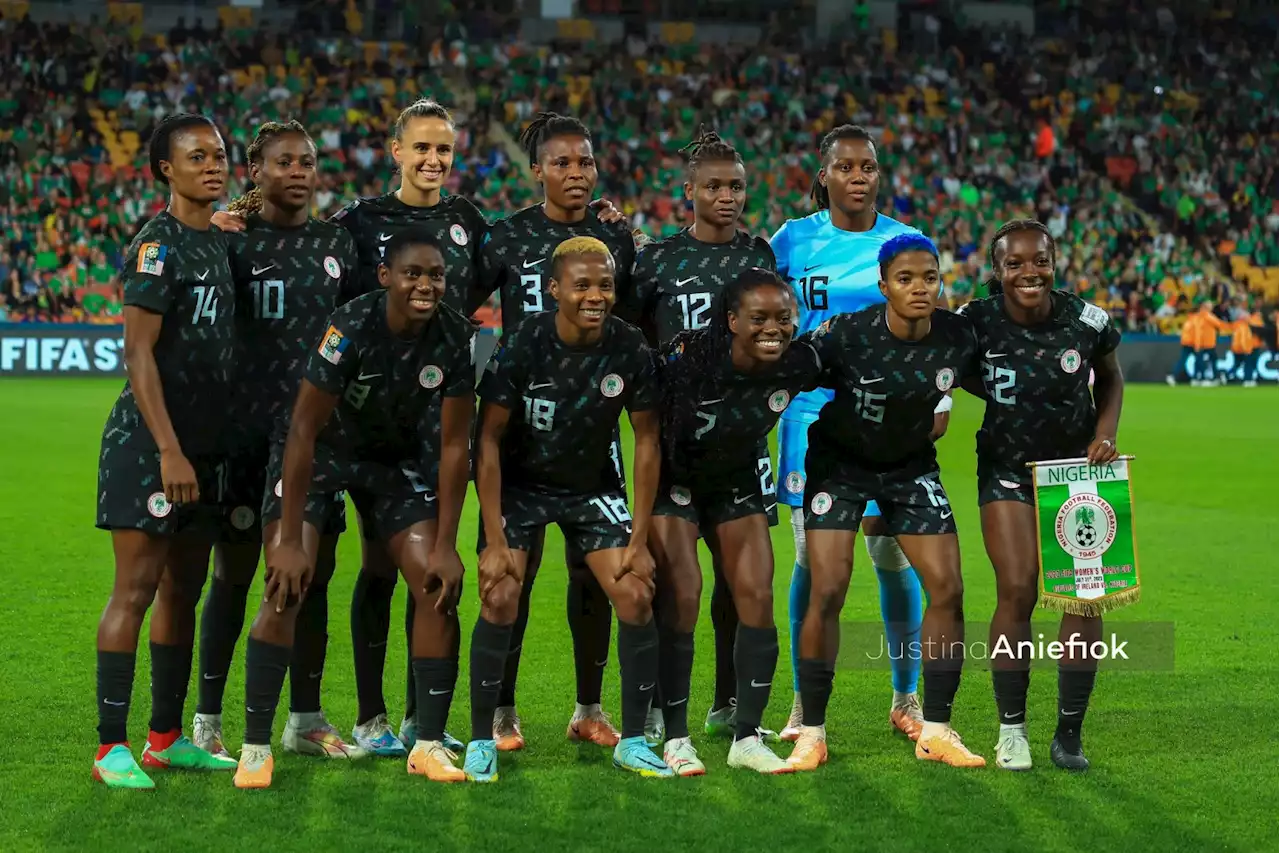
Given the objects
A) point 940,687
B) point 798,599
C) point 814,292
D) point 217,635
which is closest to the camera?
point 940,687

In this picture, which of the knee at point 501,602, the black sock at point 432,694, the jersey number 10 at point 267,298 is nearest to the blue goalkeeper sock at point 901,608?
the knee at point 501,602

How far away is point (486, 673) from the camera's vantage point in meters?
5.46

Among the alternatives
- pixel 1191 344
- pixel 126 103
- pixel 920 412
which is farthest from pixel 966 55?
pixel 920 412

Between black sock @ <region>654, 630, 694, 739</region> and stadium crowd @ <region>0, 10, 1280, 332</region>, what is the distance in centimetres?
2287

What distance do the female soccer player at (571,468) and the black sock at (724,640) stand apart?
748 mm

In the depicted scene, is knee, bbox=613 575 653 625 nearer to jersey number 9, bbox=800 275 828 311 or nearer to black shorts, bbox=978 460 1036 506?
black shorts, bbox=978 460 1036 506

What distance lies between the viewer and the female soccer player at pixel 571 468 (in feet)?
17.9

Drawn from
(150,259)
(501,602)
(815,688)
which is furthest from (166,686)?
(815,688)

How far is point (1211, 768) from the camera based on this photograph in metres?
Result: 5.59

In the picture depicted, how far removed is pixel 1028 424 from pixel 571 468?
5.39 feet

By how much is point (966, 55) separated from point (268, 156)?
3250cm

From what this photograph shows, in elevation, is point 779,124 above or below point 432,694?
above

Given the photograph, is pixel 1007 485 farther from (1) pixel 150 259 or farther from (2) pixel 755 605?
(1) pixel 150 259

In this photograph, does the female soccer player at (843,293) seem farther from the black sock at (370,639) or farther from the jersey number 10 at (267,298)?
the jersey number 10 at (267,298)
